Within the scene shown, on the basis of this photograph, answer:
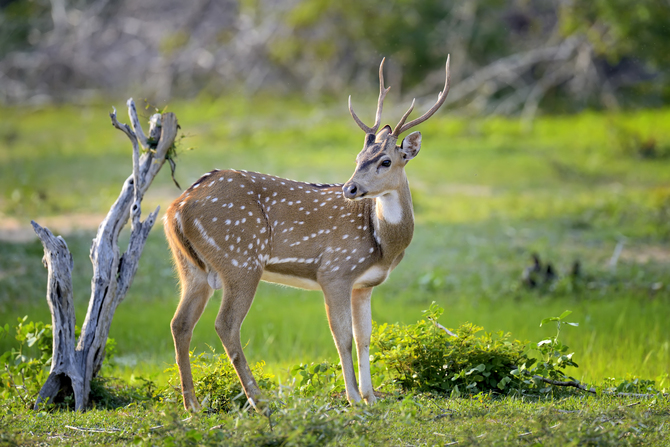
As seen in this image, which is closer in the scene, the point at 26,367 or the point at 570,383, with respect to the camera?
the point at 570,383

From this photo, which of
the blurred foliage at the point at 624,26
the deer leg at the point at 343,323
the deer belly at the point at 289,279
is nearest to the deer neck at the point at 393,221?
the deer leg at the point at 343,323

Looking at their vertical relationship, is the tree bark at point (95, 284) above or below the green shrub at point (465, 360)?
above

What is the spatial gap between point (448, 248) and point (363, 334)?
5.55 metres

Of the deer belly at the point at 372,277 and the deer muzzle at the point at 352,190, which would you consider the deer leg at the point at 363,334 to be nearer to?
the deer belly at the point at 372,277

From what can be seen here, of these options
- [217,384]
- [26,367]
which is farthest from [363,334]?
[26,367]

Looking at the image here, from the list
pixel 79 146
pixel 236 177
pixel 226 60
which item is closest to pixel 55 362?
pixel 236 177

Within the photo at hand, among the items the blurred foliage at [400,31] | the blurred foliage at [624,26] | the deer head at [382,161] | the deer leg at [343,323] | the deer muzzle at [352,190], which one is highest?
the blurred foliage at [400,31]

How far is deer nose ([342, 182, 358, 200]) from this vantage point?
5.39 meters

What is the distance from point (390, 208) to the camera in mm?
5824

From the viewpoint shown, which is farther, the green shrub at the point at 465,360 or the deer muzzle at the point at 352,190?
the green shrub at the point at 465,360

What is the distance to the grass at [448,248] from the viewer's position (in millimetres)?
5086

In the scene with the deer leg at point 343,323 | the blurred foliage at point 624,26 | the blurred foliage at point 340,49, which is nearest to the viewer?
the deer leg at point 343,323

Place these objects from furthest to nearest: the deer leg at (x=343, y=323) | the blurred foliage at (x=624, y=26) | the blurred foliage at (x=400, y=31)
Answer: the blurred foliage at (x=400, y=31), the blurred foliage at (x=624, y=26), the deer leg at (x=343, y=323)

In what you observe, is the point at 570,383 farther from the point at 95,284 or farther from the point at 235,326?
the point at 95,284
